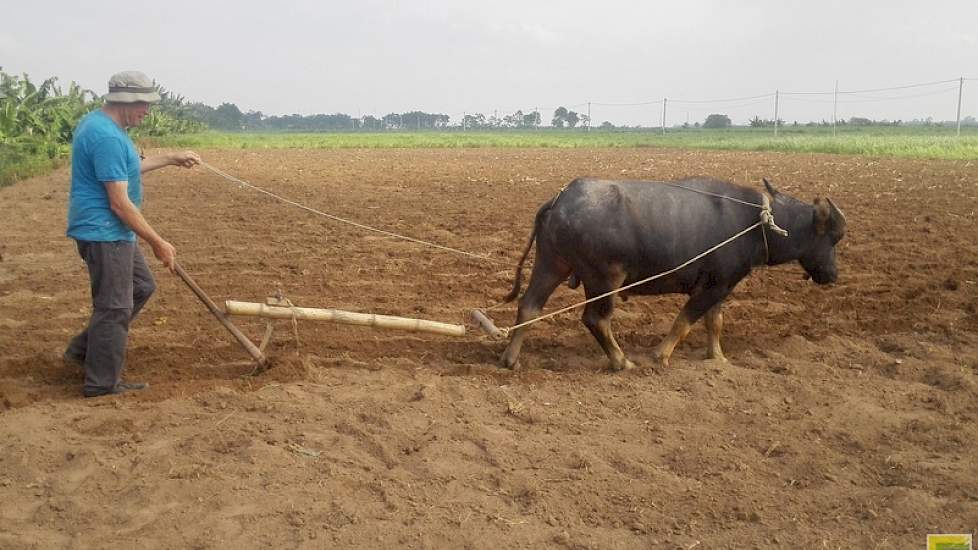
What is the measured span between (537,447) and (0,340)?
5.01 meters

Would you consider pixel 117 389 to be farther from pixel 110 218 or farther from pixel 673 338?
pixel 673 338

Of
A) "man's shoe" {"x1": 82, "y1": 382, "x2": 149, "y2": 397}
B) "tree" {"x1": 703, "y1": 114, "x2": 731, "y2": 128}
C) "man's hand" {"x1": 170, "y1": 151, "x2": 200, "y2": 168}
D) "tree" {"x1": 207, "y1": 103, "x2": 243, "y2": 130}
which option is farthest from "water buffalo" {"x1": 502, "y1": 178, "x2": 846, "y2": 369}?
"tree" {"x1": 207, "y1": 103, "x2": 243, "y2": 130}

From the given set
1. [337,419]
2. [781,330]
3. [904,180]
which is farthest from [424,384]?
[904,180]

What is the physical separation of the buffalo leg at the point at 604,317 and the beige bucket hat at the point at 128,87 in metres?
3.59

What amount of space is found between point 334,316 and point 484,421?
142 centimetres

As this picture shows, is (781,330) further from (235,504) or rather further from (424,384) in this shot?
(235,504)

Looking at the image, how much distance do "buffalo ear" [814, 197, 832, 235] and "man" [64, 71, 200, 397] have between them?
17.6 ft

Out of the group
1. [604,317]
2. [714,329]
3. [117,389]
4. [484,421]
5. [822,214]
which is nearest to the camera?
[484,421]

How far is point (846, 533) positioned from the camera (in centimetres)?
417

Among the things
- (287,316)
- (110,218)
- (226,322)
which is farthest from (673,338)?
(110,218)

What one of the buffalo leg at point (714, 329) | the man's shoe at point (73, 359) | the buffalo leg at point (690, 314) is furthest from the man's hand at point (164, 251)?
the buffalo leg at point (714, 329)

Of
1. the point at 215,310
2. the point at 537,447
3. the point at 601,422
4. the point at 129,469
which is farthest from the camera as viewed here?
the point at 215,310

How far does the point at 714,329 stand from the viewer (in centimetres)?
713

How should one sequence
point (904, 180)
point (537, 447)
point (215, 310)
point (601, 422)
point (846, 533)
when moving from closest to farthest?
1. point (846, 533)
2. point (537, 447)
3. point (601, 422)
4. point (215, 310)
5. point (904, 180)
